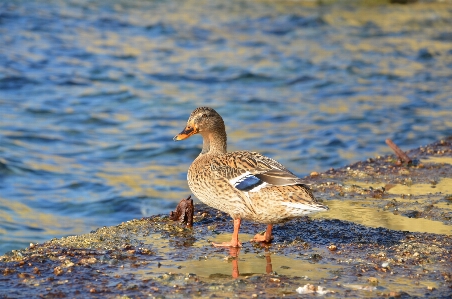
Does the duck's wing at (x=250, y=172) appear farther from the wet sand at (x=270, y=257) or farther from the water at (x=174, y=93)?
the water at (x=174, y=93)

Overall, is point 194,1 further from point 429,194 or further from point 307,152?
point 429,194

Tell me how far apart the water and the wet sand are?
3501 millimetres

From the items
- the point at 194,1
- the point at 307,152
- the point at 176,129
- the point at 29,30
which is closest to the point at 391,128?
the point at 307,152

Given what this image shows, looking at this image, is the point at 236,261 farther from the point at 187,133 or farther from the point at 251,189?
the point at 187,133

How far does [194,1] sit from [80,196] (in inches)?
623

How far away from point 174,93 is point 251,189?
10137 millimetres

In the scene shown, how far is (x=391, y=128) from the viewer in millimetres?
13297

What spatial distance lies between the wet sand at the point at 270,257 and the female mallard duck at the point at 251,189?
27 cm

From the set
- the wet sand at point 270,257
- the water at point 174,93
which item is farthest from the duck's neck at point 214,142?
the water at point 174,93

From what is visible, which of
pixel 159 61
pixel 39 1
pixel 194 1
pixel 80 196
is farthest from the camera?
pixel 194 1

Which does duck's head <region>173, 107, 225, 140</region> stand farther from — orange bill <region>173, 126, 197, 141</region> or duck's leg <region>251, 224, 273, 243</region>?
duck's leg <region>251, 224, 273, 243</region>

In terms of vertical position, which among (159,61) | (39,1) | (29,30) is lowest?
(159,61)

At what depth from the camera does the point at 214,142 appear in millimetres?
6215

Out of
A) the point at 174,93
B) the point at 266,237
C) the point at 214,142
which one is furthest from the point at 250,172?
the point at 174,93
